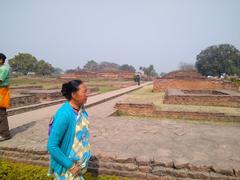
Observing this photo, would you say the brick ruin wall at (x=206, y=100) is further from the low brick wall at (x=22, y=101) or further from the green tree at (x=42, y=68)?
the green tree at (x=42, y=68)

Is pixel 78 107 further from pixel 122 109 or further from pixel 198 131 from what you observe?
pixel 122 109

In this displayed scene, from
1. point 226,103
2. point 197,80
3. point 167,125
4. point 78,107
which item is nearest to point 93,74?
point 197,80

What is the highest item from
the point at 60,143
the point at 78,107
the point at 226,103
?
the point at 78,107

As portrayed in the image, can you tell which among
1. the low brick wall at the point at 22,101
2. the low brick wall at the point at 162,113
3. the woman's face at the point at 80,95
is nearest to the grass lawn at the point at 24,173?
the woman's face at the point at 80,95

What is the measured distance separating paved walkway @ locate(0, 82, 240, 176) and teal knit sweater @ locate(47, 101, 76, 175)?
1221 millimetres

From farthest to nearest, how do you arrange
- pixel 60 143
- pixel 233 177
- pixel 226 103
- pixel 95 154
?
pixel 226 103 → pixel 95 154 → pixel 233 177 → pixel 60 143

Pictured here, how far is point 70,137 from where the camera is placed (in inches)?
61.3

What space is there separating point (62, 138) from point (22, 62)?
182 ft

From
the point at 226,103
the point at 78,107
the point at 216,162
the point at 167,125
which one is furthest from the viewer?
the point at 226,103

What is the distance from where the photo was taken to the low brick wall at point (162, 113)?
251 inches

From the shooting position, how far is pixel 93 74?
39.6 meters

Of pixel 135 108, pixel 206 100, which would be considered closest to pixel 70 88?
pixel 135 108

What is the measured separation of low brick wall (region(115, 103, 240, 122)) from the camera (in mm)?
6385

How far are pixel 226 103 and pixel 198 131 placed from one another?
5907 millimetres
